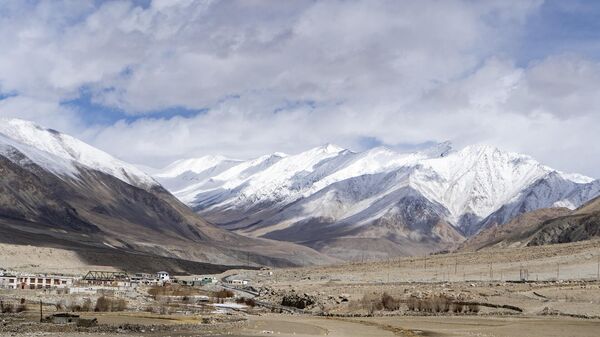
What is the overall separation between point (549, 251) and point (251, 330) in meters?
116

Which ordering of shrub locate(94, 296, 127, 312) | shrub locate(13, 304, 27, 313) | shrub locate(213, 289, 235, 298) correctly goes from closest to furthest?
shrub locate(13, 304, 27, 313), shrub locate(94, 296, 127, 312), shrub locate(213, 289, 235, 298)

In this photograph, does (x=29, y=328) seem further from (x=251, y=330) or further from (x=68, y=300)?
(x=68, y=300)

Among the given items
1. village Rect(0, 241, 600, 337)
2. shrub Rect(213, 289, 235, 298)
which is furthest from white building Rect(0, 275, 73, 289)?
shrub Rect(213, 289, 235, 298)

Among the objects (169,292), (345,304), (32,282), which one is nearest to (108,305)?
(345,304)

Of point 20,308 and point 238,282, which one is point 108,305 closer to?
point 20,308

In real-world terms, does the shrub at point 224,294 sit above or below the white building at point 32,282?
below

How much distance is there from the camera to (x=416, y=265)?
184m

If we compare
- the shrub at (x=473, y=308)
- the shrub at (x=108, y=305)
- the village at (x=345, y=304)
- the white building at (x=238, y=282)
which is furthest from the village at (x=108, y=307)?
the shrub at (x=473, y=308)

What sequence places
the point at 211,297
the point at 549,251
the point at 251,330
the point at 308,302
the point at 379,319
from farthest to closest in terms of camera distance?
the point at 549,251, the point at 211,297, the point at 308,302, the point at 379,319, the point at 251,330

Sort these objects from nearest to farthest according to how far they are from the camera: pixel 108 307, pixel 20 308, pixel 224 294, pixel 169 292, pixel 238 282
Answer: pixel 20 308 → pixel 108 307 → pixel 224 294 → pixel 169 292 → pixel 238 282

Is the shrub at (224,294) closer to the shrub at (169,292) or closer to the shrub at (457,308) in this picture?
the shrub at (169,292)

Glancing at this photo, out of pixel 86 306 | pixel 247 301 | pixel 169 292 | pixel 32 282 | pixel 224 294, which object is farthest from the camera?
pixel 32 282

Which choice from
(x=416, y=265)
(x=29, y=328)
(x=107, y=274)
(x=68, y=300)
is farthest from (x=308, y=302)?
(x=107, y=274)

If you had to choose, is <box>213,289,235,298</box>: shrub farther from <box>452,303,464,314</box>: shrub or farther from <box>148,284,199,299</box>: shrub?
<box>452,303,464,314</box>: shrub
